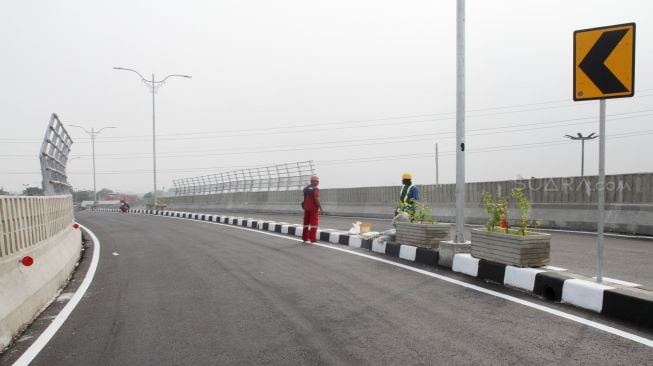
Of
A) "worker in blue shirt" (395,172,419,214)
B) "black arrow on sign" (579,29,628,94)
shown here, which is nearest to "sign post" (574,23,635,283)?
"black arrow on sign" (579,29,628,94)

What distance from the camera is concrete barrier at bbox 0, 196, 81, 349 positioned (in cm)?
480

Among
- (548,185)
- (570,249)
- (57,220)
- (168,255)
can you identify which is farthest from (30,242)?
(548,185)

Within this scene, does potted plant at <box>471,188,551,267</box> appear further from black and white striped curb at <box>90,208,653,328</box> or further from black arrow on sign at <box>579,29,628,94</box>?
black arrow on sign at <box>579,29,628,94</box>

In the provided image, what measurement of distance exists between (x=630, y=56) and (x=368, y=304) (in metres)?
3.73

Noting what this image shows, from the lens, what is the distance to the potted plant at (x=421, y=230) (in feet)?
29.5

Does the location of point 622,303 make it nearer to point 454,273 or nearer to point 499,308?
point 499,308

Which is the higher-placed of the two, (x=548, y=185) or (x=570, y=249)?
(x=548, y=185)

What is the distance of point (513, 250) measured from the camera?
6621 millimetres

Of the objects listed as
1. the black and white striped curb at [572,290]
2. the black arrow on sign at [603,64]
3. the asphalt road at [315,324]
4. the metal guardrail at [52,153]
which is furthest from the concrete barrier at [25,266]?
the black arrow on sign at [603,64]

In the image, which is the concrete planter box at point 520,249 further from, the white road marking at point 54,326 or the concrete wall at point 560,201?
the concrete wall at point 560,201

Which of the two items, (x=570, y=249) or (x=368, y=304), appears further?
(x=570, y=249)

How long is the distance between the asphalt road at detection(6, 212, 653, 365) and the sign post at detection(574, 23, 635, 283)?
1.67m

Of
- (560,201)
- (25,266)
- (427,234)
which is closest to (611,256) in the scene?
(427,234)

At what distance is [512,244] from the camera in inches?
262
